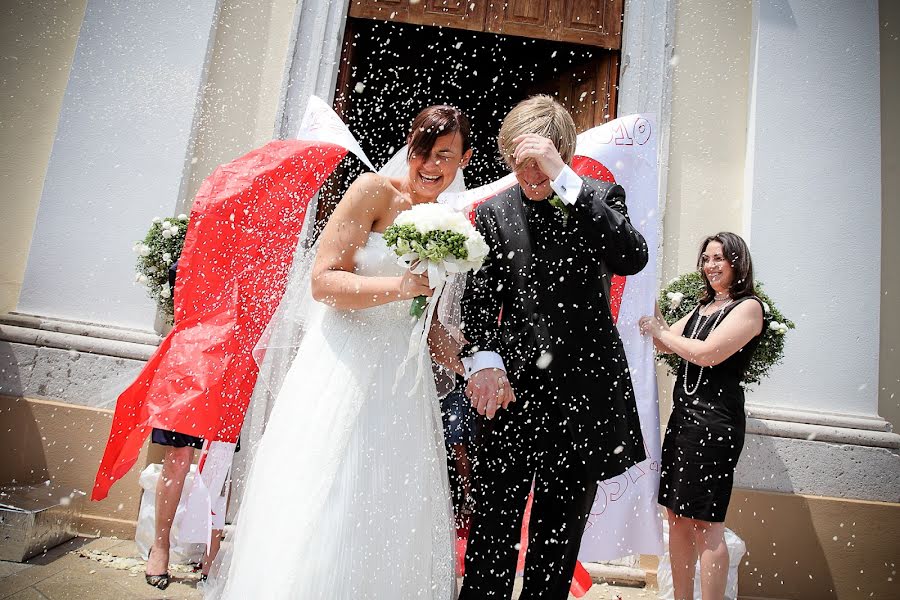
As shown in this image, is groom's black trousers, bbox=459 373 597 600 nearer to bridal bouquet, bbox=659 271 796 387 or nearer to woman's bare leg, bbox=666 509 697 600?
woman's bare leg, bbox=666 509 697 600

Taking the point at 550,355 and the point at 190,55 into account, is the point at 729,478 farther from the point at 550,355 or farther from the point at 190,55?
the point at 190,55

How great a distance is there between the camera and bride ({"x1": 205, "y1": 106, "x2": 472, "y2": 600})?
6.63 ft

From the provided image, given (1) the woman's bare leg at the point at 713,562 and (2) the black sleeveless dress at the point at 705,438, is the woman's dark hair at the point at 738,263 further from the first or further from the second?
(1) the woman's bare leg at the point at 713,562

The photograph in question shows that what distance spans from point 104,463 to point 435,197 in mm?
2382

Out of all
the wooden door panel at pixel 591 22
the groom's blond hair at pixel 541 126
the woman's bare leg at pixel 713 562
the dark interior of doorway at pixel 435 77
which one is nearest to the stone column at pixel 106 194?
the dark interior of doorway at pixel 435 77

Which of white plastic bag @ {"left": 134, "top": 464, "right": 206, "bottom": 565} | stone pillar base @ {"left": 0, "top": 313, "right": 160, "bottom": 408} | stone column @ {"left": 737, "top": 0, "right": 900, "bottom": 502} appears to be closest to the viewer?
white plastic bag @ {"left": 134, "top": 464, "right": 206, "bottom": 565}

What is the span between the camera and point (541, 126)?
2.14 meters

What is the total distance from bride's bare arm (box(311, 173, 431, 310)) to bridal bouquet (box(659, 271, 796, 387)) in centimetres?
218

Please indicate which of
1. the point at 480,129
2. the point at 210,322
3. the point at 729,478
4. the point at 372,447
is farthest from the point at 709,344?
the point at 480,129

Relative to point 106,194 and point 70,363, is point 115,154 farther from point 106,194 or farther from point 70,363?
point 70,363

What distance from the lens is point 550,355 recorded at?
6.88ft

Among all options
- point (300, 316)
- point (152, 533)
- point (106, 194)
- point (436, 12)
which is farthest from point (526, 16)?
point (152, 533)

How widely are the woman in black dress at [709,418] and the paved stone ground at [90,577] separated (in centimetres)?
101

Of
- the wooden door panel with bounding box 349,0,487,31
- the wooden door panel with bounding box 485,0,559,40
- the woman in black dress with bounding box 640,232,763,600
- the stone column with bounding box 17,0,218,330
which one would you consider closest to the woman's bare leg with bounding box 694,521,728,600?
the woman in black dress with bounding box 640,232,763,600
